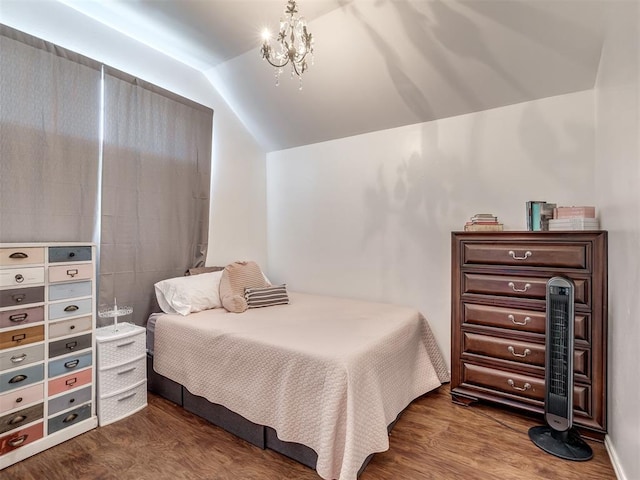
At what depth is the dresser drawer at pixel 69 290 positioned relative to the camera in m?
1.92

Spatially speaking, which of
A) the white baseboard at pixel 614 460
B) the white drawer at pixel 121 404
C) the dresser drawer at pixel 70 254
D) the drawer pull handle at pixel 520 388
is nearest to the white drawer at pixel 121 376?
the white drawer at pixel 121 404

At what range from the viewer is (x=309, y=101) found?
3066mm

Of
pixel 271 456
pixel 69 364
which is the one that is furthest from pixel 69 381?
pixel 271 456

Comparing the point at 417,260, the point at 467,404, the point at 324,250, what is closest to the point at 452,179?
the point at 417,260

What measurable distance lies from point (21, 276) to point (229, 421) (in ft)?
4.77

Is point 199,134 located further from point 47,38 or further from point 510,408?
point 510,408

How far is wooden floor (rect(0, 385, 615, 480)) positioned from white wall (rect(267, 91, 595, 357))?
2.81ft

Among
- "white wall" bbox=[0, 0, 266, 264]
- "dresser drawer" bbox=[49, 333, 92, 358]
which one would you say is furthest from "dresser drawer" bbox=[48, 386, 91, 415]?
"white wall" bbox=[0, 0, 266, 264]

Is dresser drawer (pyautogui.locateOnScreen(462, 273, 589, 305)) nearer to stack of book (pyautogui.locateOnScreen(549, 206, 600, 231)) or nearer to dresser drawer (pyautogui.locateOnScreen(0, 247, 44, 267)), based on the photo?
stack of book (pyautogui.locateOnScreen(549, 206, 600, 231))

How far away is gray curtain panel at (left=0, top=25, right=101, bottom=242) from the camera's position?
Result: 1.96 metres

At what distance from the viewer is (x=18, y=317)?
5.80 feet

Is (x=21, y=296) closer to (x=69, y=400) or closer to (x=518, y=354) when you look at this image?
(x=69, y=400)

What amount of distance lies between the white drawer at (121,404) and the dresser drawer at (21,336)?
22.9 inches

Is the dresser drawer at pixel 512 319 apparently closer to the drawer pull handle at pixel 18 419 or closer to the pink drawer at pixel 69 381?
the pink drawer at pixel 69 381
